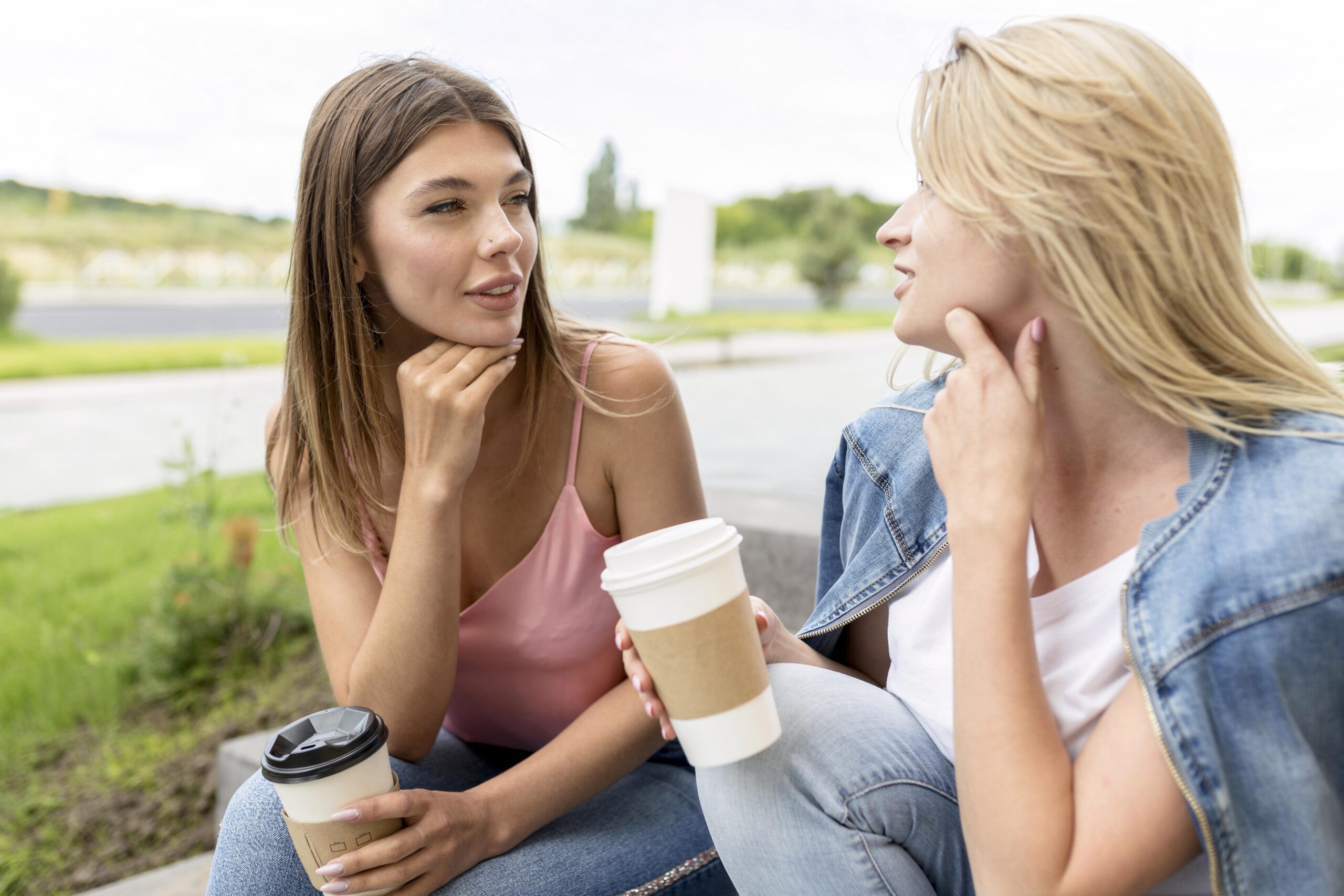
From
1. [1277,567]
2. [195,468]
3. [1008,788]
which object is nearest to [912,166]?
[1277,567]

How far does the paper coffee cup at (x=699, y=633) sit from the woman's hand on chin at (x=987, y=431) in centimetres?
25

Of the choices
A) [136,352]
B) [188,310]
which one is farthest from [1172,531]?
[188,310]

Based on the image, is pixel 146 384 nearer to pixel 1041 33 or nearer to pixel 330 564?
pixel 330 564

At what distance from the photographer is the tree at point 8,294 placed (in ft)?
40.7

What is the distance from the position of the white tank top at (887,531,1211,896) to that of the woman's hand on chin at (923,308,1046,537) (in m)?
0.13

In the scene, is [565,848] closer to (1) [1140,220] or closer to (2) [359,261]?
(2) [359,261]

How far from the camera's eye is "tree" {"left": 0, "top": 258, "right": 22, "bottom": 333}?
12398 millimetres

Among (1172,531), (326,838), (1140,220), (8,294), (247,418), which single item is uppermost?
(1140,220)

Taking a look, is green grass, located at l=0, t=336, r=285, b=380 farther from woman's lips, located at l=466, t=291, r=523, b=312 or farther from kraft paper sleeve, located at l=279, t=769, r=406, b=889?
kraft paper sleeve, located at l=279, t=769, r=406, b=889

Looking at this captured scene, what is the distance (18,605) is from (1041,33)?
172 inches

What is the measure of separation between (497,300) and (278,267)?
20.2 ft

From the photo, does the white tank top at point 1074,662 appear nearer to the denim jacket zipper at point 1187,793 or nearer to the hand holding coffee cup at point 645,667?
the denim jacket zipper at point 1187,793

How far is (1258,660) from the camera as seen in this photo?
0.93m

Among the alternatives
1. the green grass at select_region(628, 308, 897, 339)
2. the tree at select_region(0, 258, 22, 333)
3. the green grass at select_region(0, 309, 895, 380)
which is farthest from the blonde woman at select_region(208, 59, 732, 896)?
the tree at select_region(0, 258, 22, 333)
